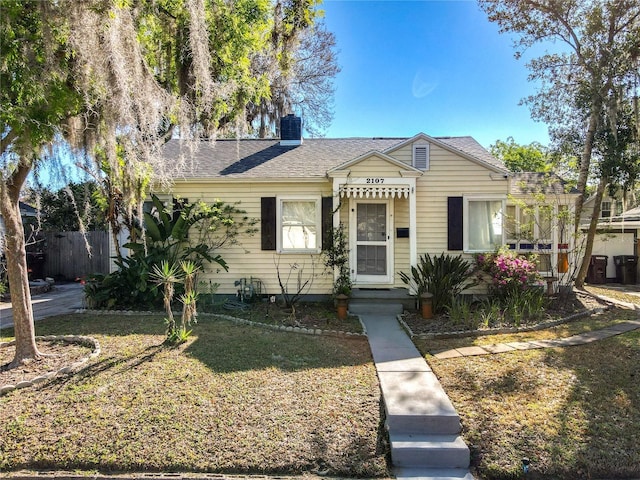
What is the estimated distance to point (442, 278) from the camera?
792cm

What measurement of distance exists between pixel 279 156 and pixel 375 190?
3.14 meters

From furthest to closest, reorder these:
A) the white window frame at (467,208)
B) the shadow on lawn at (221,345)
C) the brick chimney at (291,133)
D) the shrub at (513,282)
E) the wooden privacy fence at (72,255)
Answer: the wooden privacy fence at (72,255) → the brick chimney at (291,133) → the white window frame at (467,208) → the shrub at (513,282) → the shadow on lawn at (221,345)

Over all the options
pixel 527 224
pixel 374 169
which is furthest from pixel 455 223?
pixel 374 169

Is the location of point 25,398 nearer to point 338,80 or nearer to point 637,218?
point 637,218

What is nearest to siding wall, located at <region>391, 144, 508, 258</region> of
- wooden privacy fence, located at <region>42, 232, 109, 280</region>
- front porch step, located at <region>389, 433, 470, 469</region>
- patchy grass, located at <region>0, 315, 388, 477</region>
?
patchy grass, located at <region>0, 315, 388, 477</region>

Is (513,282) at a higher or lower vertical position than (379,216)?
lower

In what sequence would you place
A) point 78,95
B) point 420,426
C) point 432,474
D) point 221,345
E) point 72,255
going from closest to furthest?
point 432,474, point 420,426, point 78,95, point 221,345, point 72,255

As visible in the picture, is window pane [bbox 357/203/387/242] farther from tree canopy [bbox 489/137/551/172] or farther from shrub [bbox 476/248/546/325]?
tree canopy [bbox 489/137/551/172]

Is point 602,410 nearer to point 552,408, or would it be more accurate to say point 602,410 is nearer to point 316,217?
point 552,408

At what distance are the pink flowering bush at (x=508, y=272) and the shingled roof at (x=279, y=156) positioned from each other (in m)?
2.18

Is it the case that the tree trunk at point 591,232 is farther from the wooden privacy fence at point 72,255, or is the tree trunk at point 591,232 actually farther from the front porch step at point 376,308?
the wooden privacy fence at point 72,255

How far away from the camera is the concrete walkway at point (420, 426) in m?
3.29

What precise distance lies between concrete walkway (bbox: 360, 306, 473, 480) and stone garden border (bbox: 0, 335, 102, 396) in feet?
12.4

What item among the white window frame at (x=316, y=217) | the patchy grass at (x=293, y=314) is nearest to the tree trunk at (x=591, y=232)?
→ the patchy grass at (x=293, y=314)
